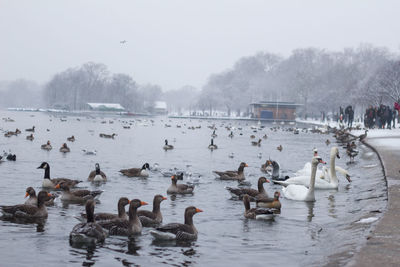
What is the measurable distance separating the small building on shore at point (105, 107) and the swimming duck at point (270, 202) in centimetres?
14686

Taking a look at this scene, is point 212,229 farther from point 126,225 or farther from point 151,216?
point 126,225

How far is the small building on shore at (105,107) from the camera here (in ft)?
520

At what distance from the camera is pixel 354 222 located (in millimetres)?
10914

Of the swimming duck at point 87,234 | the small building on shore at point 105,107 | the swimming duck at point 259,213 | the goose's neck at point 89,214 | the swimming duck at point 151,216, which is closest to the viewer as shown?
the swimming duck at point 87,234

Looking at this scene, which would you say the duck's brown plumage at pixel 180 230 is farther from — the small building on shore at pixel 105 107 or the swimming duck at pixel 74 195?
the small building on shore at pixel 105 107

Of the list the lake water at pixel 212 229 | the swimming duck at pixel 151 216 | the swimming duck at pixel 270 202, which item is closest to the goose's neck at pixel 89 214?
the lake water at pixel 212 229

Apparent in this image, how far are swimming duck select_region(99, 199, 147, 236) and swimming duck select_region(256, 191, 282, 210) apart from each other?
3977mm

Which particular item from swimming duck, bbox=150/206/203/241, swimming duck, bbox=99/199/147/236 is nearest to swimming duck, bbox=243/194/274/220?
swimming duck, bbox=150/206/203/241

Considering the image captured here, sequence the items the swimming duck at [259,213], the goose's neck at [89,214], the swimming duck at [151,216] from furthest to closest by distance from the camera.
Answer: the swimming duck at [259,213] < the swimming duck at [151,216] < the goose's neck at [89,214]

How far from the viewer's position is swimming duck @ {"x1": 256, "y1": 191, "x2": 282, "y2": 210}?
13.2 m

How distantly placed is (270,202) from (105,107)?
148 meters

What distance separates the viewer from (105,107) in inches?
6240

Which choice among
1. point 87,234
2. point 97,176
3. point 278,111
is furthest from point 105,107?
point 87,234

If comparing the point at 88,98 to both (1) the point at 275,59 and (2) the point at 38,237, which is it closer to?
(1) the point at 275,59
